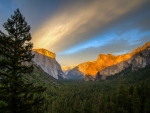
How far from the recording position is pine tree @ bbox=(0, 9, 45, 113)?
14.3 m

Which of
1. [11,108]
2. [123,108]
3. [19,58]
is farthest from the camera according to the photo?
[123,108]

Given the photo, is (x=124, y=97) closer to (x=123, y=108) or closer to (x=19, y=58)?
(x=123, y=108)

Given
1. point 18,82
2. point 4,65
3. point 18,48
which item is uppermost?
point 18,48

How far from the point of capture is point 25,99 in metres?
15.0

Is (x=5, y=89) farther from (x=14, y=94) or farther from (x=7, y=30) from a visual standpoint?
(x=7, y=30)

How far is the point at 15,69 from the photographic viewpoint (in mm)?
15359

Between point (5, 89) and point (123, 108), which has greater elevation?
point (5, 89)

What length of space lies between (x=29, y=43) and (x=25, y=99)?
5449 millimetres

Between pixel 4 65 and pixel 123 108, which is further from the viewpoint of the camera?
pixel 123 108

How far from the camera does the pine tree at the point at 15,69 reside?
46.8 feet

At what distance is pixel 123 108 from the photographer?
7512cm

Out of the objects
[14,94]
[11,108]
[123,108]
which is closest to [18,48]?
[14,94]

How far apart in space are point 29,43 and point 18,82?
4.06 meters

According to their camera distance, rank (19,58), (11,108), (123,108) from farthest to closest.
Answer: (123,108) < (19,58) < (11,108)
